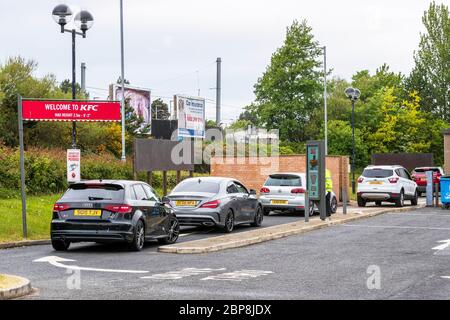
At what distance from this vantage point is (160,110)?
122 m

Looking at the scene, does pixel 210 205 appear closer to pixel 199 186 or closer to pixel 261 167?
pixel 199 186

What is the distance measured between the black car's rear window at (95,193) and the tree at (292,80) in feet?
180

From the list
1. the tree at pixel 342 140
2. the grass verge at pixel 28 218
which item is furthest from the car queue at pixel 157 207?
the tree at pixel 342 140

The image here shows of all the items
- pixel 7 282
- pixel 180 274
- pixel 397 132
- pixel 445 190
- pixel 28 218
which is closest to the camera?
pixel 7 282

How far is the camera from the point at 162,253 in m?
15.6

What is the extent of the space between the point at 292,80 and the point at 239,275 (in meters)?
59.3

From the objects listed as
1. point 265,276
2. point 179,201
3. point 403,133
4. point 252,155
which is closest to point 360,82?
point 403,133

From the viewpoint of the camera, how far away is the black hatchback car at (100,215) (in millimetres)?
15500

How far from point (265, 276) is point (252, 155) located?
28276 mm

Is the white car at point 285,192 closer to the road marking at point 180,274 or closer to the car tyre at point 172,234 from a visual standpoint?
the car tyre at point 172,234

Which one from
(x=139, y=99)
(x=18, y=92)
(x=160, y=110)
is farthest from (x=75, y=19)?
(x=160, y=110)

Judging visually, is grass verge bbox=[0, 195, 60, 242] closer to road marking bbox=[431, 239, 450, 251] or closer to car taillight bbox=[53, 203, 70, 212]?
car taillight bbox=[53, 203, 70, 212]
